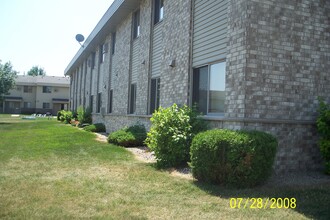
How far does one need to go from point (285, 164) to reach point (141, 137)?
6455 mm

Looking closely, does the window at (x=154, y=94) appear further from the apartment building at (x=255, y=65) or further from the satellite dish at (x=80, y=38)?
the satellite dish at (x=80, y=38)

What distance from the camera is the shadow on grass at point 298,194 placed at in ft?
16.9

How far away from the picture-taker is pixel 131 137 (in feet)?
43.3

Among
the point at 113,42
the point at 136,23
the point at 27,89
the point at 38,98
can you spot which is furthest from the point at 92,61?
the point at 27,89

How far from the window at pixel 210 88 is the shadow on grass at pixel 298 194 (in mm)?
2877

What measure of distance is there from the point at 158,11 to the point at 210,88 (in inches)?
237

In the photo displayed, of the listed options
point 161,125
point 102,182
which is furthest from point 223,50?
point 102,182

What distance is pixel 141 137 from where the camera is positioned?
13242 millimetres

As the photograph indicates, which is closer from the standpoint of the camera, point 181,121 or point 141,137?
point 181,121

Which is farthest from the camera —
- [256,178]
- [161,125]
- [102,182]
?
[161,125]

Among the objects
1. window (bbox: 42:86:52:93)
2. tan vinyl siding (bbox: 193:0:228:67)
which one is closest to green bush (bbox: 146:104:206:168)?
tan vinyl siding (bbox: 193:0:228:67)

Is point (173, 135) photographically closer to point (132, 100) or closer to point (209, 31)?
point (209, 31)

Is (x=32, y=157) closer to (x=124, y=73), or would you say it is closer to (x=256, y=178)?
(x=256, y=178)
